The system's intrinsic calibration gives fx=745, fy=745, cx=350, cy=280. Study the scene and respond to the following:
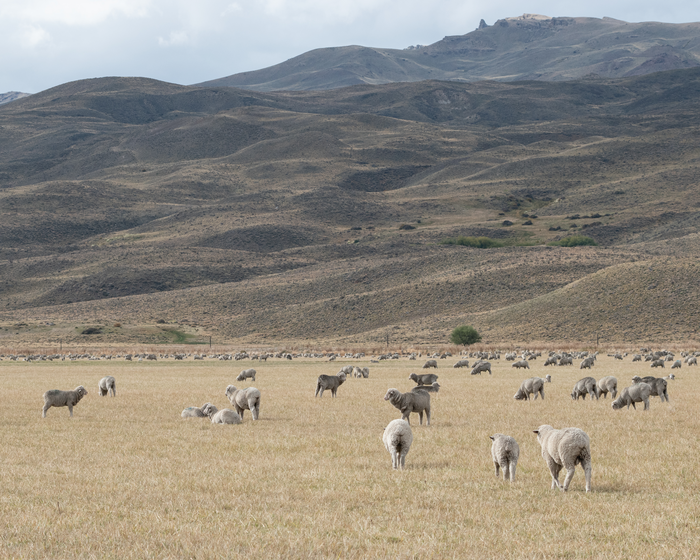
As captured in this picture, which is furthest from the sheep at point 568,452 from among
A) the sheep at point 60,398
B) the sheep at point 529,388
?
the sheep at point 60,398

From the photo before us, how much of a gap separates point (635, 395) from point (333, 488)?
13861 mm

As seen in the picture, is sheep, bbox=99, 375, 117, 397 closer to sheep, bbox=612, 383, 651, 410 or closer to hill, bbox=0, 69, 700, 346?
sheep, bbox=612, 383, 651, 410

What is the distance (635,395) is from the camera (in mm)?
22500

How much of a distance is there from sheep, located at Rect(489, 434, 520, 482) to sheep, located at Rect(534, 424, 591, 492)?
693 millimetres

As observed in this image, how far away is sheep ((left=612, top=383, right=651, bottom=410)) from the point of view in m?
22.2

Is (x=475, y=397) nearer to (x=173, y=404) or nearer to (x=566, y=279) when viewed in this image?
(x=173, y=404)

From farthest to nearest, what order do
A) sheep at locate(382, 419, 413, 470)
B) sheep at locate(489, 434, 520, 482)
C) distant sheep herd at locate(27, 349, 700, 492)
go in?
sheep at locate(382, 419, 413, 470)
sheep at locate(489, 434, 520, 482)
distant sheep herd at locate(27, 349, 700, 492)

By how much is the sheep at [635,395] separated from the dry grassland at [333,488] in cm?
65

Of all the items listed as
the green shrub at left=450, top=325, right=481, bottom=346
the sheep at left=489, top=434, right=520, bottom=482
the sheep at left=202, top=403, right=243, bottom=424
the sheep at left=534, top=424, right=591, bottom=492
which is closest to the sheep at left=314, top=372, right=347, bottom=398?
the sheep at left=202, top=403, right=243, bottom=424

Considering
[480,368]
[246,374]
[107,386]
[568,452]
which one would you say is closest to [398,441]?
[568,452]

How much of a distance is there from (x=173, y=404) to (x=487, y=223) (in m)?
159

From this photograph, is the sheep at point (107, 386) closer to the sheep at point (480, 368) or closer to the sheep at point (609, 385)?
the sheep at point (609, 385)

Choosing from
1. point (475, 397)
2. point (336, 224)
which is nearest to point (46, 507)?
point (475, 397)

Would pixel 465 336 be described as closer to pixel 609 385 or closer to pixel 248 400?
pixel 609 385
